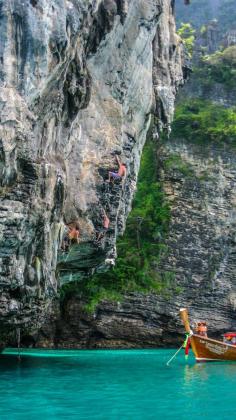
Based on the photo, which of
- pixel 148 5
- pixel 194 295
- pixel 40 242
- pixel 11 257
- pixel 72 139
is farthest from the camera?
pixel 194 295

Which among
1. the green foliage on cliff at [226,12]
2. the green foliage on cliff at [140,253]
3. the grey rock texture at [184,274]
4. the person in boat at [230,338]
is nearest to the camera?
the person in boat at [230,338]

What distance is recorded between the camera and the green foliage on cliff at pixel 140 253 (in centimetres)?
3069

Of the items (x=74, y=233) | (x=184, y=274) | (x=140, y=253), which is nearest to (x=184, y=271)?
(x=184, y=274)

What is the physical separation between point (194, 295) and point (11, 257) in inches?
769

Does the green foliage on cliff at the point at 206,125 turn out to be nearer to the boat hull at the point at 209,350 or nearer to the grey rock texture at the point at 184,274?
the grey rock texture at the point at 184,274

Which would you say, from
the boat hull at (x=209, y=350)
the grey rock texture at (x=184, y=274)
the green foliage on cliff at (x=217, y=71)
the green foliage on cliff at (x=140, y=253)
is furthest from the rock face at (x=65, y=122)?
the green foliage on cliff at (x=217, y=71)

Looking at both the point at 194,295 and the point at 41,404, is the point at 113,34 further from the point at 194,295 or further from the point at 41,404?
the point at 194,295

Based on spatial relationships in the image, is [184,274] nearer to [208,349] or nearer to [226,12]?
[208,349]

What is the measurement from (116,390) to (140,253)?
63.9 ft

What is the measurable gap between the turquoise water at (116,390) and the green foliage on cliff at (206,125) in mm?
17593

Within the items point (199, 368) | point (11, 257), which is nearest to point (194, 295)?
point (199, 368)

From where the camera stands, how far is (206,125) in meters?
35.5

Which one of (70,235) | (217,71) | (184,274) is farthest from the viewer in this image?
(217,71)

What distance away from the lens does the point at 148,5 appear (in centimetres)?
1967
